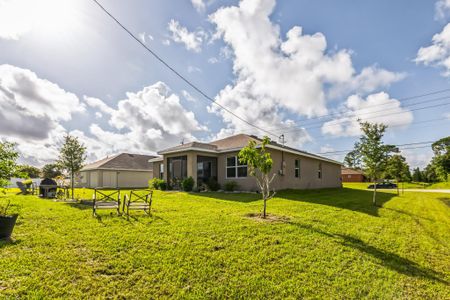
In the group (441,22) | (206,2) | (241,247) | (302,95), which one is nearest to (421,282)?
(241,247)

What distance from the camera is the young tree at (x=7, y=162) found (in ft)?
16.8

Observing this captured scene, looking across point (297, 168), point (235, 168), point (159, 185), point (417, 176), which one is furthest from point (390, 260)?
point (417, 176)

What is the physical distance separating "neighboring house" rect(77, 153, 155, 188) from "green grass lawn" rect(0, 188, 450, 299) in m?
23.2

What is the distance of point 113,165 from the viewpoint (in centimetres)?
2952

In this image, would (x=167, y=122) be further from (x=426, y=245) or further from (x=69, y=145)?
(x=426, y=245)

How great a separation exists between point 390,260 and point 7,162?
28.4 feet

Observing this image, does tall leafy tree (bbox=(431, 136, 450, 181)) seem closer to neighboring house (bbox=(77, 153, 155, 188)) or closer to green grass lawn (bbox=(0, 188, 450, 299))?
green grass lawn (bbox=(0, 188, 450, 299))

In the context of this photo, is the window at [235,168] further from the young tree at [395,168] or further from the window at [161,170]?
the young tree at [395,168]

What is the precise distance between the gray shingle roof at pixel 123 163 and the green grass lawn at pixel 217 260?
23.5 metres

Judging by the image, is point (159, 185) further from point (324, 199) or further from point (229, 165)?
point (324, 199)

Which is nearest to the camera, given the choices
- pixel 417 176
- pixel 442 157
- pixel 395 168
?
pixel 395 168

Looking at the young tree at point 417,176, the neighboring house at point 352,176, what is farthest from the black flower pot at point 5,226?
the young tree at point 417,176

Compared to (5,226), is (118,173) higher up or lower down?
higher up

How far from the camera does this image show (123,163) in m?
31.0
